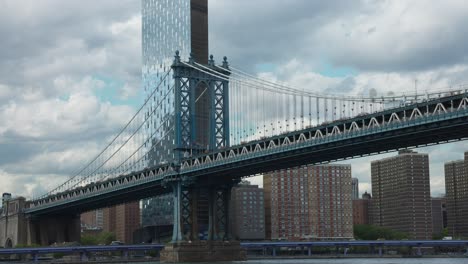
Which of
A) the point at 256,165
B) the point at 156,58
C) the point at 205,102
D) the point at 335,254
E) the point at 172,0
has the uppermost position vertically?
the point at 172,0

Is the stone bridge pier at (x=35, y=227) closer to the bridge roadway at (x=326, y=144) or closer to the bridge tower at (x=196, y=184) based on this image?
the bridge roadway at (x=326, y=144)

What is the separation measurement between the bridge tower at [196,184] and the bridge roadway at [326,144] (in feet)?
7.17

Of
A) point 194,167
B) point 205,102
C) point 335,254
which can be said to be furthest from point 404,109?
point 335,254

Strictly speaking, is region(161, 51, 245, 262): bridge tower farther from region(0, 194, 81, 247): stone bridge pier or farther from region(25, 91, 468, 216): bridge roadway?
region(0, 194, 81, 247): stone bridge pier

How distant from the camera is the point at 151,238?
7830 inches

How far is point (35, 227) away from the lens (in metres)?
175

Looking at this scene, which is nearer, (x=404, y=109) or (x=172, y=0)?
(x=404, y=109)

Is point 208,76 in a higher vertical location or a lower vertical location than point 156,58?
lower

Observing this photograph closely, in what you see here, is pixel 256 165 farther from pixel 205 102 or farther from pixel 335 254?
pixel 335 254

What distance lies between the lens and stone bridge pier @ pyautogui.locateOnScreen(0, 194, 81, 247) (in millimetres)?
173000

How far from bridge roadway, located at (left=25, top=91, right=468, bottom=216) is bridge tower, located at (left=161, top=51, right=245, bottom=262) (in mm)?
2187

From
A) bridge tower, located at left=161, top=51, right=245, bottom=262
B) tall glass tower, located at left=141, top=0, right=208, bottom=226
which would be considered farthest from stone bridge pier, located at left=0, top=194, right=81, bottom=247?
bridge tower, located at left=161, top=51, right=245, bottom=262

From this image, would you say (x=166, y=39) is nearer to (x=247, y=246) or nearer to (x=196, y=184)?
(x=247, y=246)

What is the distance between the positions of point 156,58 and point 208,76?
7393 centimetres
